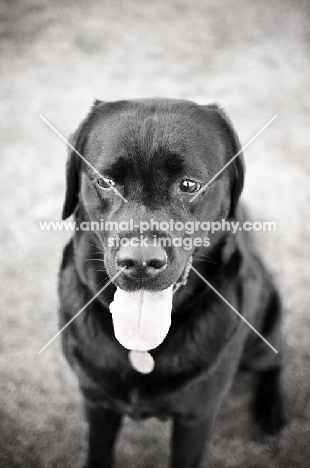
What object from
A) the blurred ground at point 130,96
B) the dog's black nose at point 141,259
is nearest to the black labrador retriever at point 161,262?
the dog's black nose at point 141,259

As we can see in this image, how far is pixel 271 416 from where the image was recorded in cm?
218

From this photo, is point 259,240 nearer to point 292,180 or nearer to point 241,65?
point 292,180

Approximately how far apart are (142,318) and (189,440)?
2.32 feet

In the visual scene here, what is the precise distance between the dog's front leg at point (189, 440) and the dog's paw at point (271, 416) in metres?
0.51

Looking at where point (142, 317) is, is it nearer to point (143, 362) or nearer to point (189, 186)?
point (143, 362)

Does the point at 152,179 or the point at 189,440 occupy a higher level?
the point at 152,179

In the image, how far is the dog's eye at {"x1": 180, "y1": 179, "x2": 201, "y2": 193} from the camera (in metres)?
1.48

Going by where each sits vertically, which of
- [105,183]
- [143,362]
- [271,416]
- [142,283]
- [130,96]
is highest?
[105,183]

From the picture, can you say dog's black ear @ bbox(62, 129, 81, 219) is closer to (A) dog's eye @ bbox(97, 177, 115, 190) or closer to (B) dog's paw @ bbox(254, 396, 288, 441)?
(A) dog's eye @ bbox(97, 177, 115, 190)

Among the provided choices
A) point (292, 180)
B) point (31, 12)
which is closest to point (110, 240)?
point (292, 180)

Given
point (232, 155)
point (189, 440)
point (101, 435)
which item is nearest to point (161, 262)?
point (232, 155)

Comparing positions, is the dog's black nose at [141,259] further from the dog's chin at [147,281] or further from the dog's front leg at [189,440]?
the dog's front leg at [189,440]

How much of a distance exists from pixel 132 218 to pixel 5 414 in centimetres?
150

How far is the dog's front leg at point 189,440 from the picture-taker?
1.72 meters
